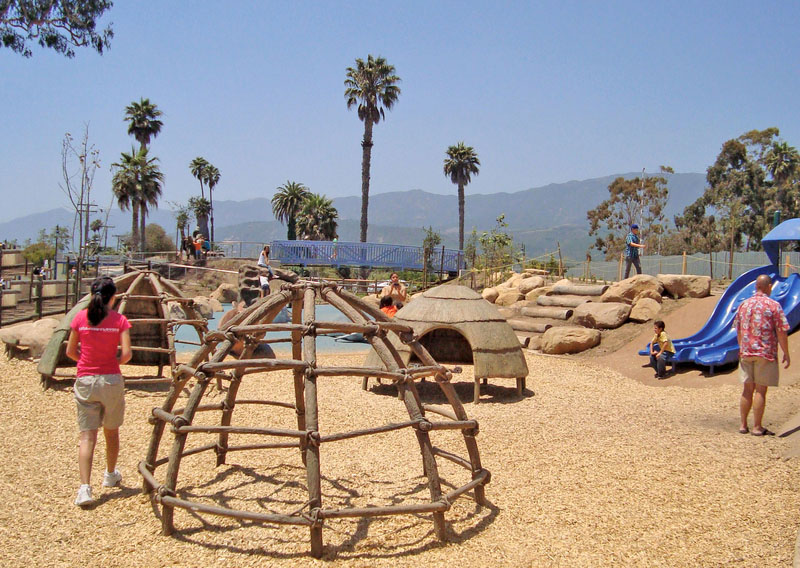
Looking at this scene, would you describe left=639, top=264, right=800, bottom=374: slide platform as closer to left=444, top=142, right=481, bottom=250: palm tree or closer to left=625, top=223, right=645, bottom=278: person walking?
left=625, top=223, right=645, bottom=278: person walking

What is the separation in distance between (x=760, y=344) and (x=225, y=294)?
72.4 feet

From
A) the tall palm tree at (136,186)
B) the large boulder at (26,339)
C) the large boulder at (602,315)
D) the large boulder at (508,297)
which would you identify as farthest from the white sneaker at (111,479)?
the tall palm tree at (136,186)

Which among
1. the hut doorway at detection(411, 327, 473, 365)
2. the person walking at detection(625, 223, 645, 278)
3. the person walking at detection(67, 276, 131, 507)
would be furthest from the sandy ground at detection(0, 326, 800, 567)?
the person walking at detection(625, 223, 645, 278)

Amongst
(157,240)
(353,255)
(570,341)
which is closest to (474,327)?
(570,341)

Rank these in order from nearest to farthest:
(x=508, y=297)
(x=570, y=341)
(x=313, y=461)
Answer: (x=313, y=461) < (x=570, y=341) < (x=508, y=297)

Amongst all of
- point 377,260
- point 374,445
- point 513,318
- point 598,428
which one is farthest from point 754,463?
point 377,260

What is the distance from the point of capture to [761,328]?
7.06 meters

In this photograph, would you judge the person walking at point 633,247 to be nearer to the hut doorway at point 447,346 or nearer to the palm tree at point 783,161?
the hut doorway at point 447,346

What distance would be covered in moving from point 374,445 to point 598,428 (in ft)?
9.23

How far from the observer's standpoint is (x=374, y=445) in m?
6.60

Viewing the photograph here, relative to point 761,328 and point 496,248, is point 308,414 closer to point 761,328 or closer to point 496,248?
point 761,328

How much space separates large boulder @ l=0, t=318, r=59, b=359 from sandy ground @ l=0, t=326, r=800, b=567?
2.42 m

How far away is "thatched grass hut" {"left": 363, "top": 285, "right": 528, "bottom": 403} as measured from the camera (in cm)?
905

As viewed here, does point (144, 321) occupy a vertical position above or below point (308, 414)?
above
